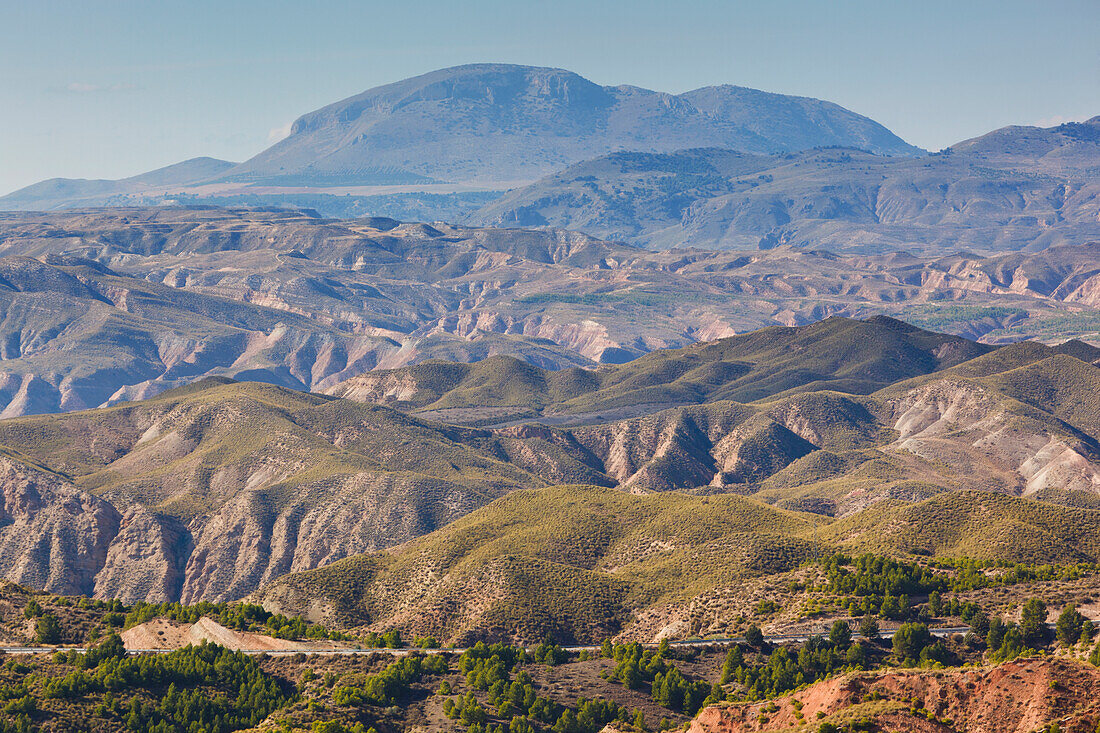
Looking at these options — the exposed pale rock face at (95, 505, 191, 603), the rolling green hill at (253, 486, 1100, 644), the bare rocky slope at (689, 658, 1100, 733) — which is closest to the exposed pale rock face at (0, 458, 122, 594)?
the exposed pale rock face at (95, 505, 191, 603)

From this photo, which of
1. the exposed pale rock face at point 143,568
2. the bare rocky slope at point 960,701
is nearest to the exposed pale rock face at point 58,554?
the exposed pale rock face at point 143,568

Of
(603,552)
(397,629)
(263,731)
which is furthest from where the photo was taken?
(603,552)

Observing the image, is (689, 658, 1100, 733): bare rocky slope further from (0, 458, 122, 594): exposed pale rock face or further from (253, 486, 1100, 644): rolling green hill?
(0, 458, 122, 594): exposed pale rock face

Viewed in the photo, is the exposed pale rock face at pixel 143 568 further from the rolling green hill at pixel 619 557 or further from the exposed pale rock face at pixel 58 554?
the rolling green hill at pixel 619 557

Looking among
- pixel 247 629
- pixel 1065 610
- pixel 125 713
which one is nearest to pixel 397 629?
pixel 247 629

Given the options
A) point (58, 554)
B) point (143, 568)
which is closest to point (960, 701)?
point (143, 568)

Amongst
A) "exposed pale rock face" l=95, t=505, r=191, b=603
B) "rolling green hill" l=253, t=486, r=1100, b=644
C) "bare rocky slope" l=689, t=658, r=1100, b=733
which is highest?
"bare rocky slope" l=689, t=658, r=1100, b=733

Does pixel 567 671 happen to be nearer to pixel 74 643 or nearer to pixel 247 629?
pixel 247 629

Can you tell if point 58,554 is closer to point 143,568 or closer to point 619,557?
point 143,568

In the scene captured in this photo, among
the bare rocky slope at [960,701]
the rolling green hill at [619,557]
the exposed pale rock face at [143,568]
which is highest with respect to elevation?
the bare rocky slope at [960,701]

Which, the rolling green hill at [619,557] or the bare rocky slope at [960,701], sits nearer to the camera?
the bare rocky slope at [960,701]

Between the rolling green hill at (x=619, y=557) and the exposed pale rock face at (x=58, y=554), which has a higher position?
the rolling green hill at (x=619, y=557)
